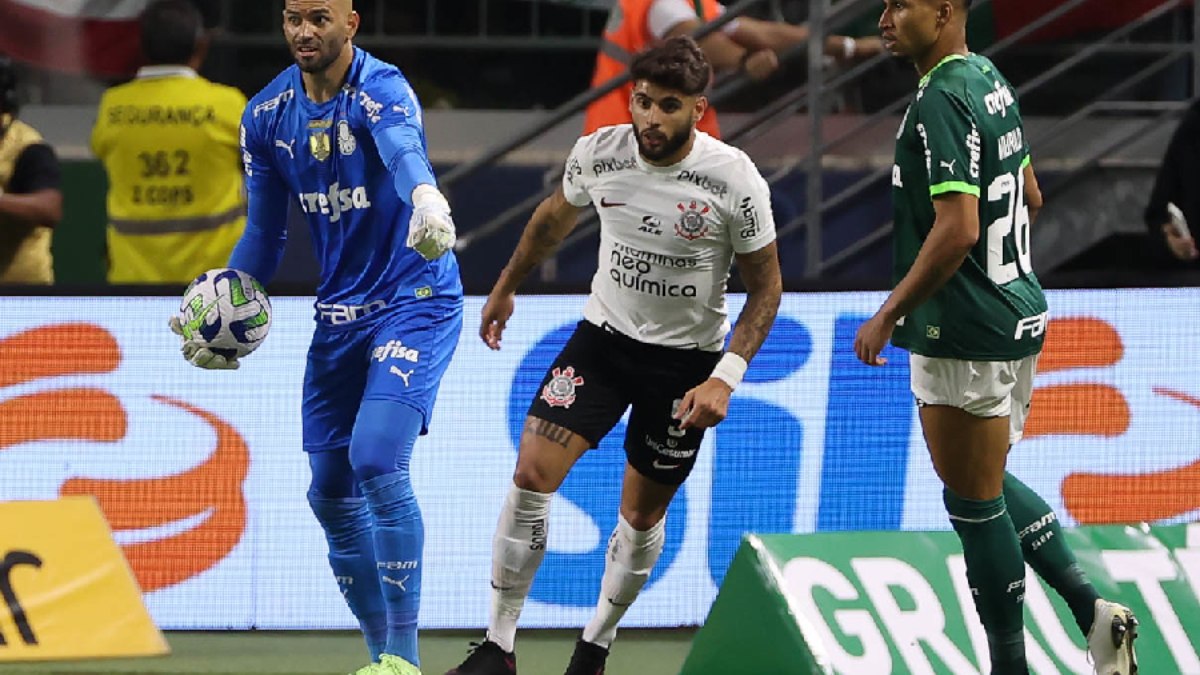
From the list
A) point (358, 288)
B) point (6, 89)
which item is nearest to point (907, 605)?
point (358, 288)

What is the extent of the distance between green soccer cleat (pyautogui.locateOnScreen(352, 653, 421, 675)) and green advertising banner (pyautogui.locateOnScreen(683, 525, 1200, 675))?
0.94 metres

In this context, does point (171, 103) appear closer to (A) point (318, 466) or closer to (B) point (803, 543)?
(A) point (318, 466)

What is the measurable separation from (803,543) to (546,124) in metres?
3.06

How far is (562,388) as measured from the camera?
710 cm

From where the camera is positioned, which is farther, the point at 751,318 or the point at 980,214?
the point at 751,318

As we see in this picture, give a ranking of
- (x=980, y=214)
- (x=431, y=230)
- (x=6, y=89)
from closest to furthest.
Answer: (x=431, y=230) → (x=980, y=214) → (x=6, y=89)

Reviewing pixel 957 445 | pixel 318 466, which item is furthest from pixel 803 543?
pixel 318 466

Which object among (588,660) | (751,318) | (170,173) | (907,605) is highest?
(751,318)

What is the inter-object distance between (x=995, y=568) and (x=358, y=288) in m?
2.17

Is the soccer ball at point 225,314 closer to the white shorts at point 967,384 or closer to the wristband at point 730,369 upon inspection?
the wristband at point 730,369

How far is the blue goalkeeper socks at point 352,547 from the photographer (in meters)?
7.18

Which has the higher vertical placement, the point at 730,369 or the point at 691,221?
the point at 691,221

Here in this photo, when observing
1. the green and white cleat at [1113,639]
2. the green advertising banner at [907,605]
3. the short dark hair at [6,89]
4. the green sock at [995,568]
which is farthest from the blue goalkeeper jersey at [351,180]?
the short dark hair at [6,89]

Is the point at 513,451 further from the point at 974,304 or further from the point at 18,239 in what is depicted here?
the point at 974,304
